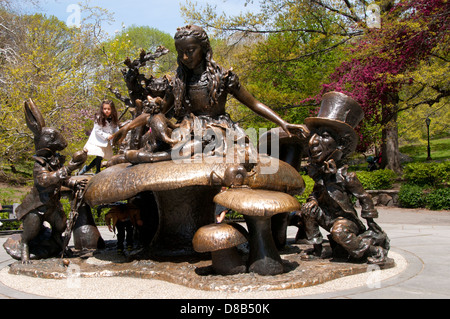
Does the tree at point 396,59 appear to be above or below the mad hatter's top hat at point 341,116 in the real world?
above

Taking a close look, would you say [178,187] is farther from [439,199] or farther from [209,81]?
[439,199]

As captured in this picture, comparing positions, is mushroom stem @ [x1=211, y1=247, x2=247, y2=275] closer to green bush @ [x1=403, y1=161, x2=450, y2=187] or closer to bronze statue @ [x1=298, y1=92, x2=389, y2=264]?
bronze statue @ [x1=298, y1=92, x2=389, y2=264]

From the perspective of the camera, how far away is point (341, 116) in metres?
4.97

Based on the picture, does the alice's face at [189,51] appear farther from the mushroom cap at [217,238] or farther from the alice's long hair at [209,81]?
the mushroom cap at [217,238]

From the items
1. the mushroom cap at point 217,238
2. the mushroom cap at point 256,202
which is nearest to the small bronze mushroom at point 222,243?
the mushroom cap at point 217,238

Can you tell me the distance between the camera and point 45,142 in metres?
5.36

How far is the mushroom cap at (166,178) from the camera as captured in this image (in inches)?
171

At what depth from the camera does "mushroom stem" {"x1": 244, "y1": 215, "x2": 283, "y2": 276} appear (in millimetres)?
4207

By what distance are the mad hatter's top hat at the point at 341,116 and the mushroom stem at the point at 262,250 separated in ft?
4.48

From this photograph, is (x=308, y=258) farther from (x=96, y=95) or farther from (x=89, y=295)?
(x=96, y=95)

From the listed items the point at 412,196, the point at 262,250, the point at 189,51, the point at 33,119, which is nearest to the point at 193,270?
the point at 262,250

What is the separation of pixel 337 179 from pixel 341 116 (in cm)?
72
